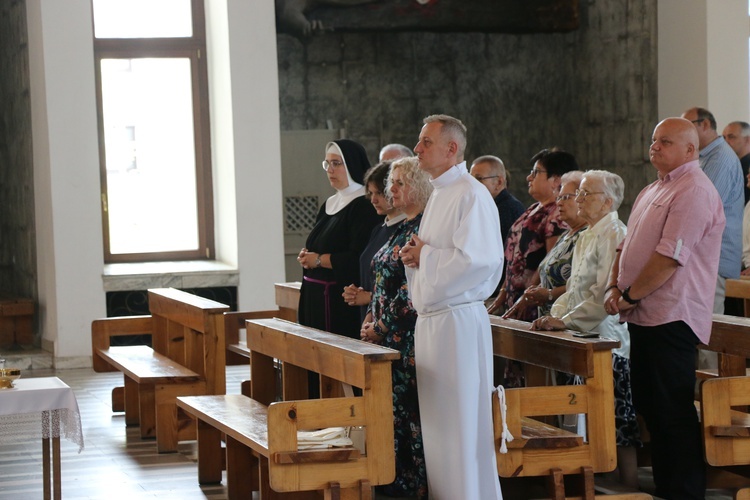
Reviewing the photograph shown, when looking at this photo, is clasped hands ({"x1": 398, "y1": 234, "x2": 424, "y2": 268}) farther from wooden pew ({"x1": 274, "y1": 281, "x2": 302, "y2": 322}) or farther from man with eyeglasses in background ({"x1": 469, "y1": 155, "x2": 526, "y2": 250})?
wooden pew ({"x1": 274, "y1": 281, "x2": 302, "y2": 322})

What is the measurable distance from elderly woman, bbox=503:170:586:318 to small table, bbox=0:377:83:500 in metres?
2.00

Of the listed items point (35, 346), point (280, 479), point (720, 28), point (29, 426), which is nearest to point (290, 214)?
point (35, 346)

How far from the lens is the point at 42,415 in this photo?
445 cm

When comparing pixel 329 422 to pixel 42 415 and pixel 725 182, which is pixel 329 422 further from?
pixel 725 182

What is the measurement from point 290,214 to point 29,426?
5.89 m

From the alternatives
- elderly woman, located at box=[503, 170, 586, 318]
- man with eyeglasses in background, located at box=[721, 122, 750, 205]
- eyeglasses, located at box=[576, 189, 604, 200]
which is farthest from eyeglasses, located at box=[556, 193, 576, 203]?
man with eyeglasses in background, located at box=[721, 122, 750, 205]

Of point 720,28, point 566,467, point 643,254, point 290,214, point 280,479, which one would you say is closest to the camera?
point 280,479

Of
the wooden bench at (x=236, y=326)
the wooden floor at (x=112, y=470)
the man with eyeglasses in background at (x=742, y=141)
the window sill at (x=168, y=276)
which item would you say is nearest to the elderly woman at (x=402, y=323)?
the wooden floor at (x=112, y=470)

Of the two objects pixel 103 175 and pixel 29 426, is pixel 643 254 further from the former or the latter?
pixel 103 175

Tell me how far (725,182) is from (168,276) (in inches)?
177

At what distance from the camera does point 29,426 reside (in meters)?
4.41

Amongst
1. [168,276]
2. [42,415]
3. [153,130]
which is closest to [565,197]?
[42,415]

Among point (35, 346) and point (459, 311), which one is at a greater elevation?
point (459, 311)

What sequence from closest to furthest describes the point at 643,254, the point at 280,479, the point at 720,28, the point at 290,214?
the point at 280,479, the point at 643,254, the point at 720,28, the point at 290,214
